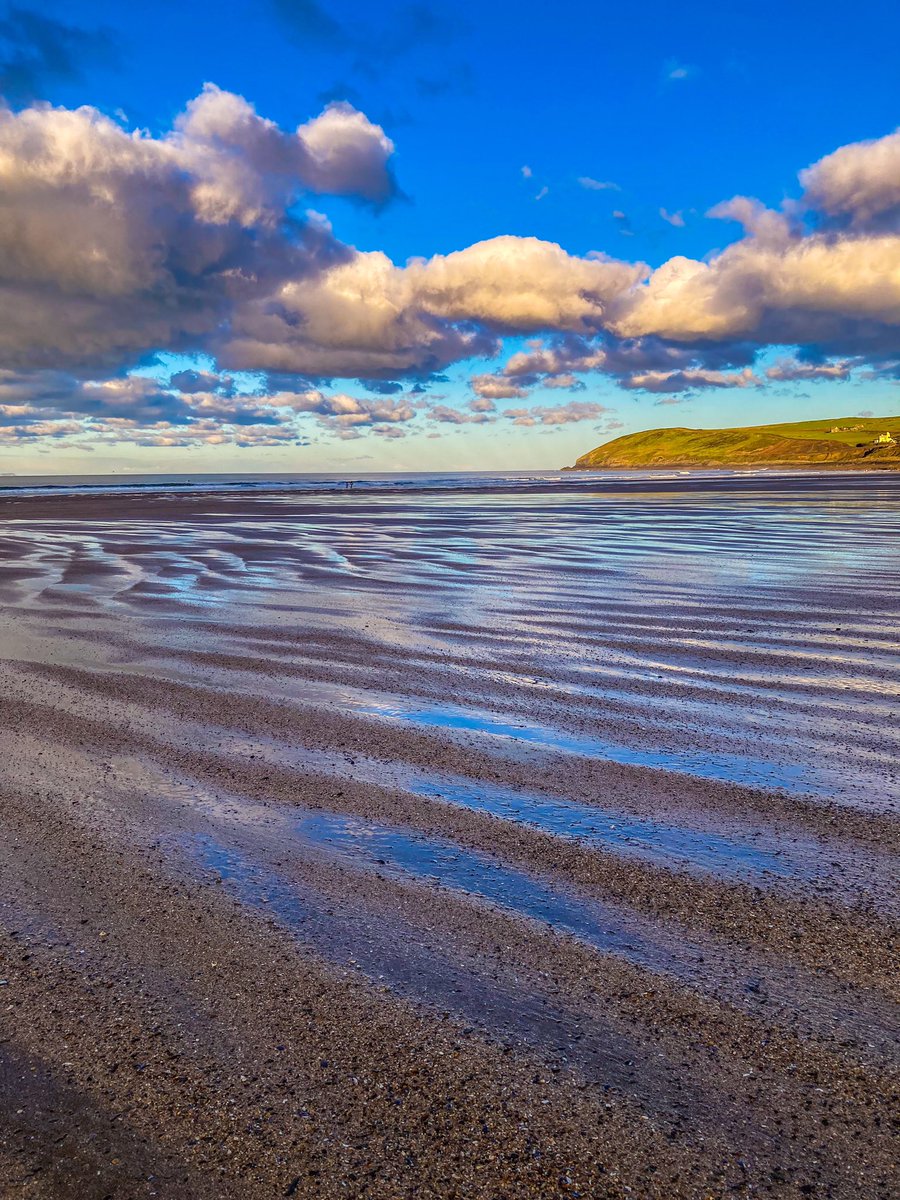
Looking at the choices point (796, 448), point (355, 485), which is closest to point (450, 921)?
point (355, 485)

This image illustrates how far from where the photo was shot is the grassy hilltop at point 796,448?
123131 mm

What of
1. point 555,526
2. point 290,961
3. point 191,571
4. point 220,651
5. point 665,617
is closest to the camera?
point 290,961

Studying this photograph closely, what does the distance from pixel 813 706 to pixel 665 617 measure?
397cm

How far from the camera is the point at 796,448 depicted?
146m

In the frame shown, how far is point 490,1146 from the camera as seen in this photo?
214 cm

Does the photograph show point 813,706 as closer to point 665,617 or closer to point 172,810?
point 665,617

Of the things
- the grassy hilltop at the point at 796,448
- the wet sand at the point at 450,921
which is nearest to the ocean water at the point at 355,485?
the grassy hilltop at the point at 796,448

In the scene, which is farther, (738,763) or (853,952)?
(738,763)

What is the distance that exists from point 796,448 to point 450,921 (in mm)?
158049

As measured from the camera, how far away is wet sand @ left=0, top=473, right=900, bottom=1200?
217 cm

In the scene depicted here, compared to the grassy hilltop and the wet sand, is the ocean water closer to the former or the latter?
the grassy hilltop

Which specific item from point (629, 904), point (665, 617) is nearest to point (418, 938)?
point (629, 904)

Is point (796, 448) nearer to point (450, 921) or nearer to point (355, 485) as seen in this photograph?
point (355, 485)

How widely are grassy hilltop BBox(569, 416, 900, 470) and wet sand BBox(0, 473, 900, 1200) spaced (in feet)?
374
